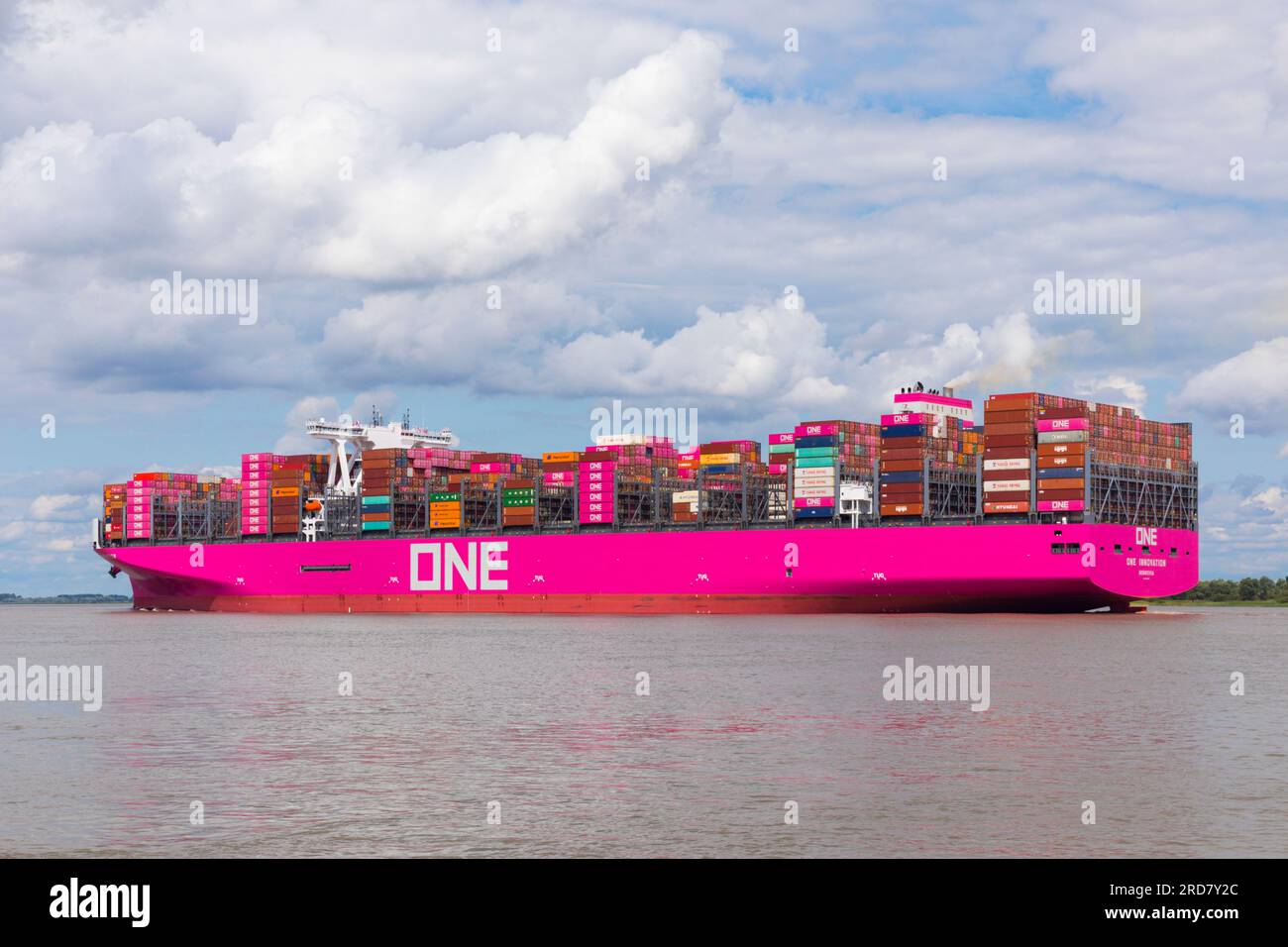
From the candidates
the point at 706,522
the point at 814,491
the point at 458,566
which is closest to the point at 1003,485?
the point at 814,491

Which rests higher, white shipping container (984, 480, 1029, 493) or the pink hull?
white shipping container (984, 480, 1029, 493)

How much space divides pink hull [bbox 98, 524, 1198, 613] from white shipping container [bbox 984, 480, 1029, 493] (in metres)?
2.33

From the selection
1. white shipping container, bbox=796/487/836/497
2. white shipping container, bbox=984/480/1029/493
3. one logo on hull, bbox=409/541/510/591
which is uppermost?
white shipping container, bbox=984/480/1029/493

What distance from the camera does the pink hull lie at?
6850 cm

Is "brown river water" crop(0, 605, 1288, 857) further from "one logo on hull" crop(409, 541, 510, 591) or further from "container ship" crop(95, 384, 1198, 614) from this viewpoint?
"one logo on hull" crop(409, 541, 510, 591)

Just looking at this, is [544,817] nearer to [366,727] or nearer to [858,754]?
[858,754]

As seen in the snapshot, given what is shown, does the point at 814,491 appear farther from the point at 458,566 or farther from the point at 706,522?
the point at 458,566

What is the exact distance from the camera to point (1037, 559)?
67812 mm

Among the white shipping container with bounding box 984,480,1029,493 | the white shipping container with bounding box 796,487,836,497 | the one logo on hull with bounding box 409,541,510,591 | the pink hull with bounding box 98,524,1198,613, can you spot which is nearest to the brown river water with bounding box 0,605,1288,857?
the pink hull with bounding box 98,524,1198,613

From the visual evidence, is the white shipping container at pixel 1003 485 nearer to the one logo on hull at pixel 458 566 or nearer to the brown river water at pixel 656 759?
the brown river water at pixel 656 759

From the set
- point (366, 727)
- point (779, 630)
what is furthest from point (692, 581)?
point (366, 727)

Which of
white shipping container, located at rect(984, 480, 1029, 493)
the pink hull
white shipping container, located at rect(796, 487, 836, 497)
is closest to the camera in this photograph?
the pink hull

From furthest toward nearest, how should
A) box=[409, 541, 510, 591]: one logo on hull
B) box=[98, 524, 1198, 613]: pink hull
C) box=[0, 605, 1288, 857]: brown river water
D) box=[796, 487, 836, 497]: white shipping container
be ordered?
box=[409, 541, 510, 591]: one logo on hull, box=[796, 487, 836, 497]: white shipping container, box=[98, 524, 1198, 613]: pink hull, box=[0, 605, 1288, 857]: brown river water

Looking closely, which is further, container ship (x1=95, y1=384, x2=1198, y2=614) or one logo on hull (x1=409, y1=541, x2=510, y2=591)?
one logo on hull (x1=409, y1=541, x2=510, y2=591)
